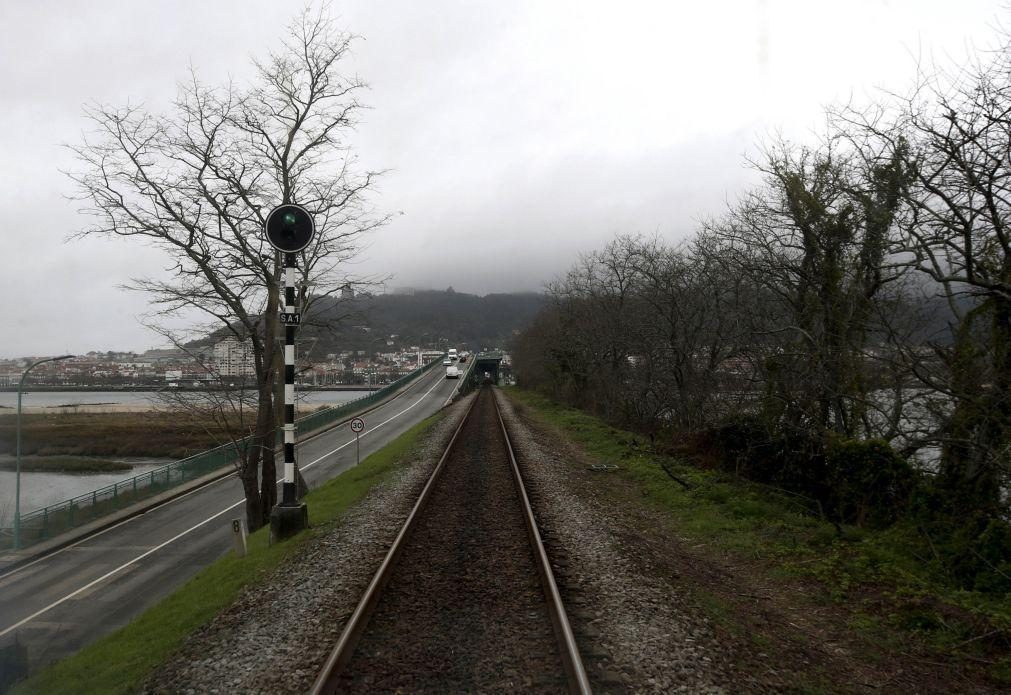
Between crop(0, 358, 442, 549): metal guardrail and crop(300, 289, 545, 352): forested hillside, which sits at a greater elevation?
crop(300, 289, 545, 352): forested hillside

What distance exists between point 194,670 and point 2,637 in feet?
46.8

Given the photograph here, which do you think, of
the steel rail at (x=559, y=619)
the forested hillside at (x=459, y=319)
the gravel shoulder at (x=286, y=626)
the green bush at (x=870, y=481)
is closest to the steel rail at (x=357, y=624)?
the gravel shoulder at (x=286, y=626)

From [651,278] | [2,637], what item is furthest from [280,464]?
[651,278]

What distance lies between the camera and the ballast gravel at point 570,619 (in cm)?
463

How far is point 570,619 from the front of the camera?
18.0 ft

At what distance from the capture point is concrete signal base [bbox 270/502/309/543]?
9938 millimetres

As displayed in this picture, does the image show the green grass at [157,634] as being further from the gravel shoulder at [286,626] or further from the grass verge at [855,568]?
the grass verge at [855,568]

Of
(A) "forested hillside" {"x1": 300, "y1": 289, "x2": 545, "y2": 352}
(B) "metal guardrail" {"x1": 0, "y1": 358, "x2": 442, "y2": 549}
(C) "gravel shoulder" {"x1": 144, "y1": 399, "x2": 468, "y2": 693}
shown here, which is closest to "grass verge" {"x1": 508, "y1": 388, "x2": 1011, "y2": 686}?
(C) "gravel shoulder" {"x1": 144, "y1": 399, "x2": 468, "y2": 693}

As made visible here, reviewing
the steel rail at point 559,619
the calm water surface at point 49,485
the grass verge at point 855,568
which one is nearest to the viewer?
the steel rail at point 559,619

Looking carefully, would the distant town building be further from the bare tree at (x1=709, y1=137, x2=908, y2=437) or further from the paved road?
the bare tree at (x1=709, y1=137, x2=908, y2=437)

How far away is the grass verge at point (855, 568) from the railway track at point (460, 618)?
188 cm

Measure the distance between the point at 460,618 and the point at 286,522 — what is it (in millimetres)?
5550

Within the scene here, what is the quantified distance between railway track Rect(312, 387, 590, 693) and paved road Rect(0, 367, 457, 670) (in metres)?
6.20

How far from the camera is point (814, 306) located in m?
12.6
